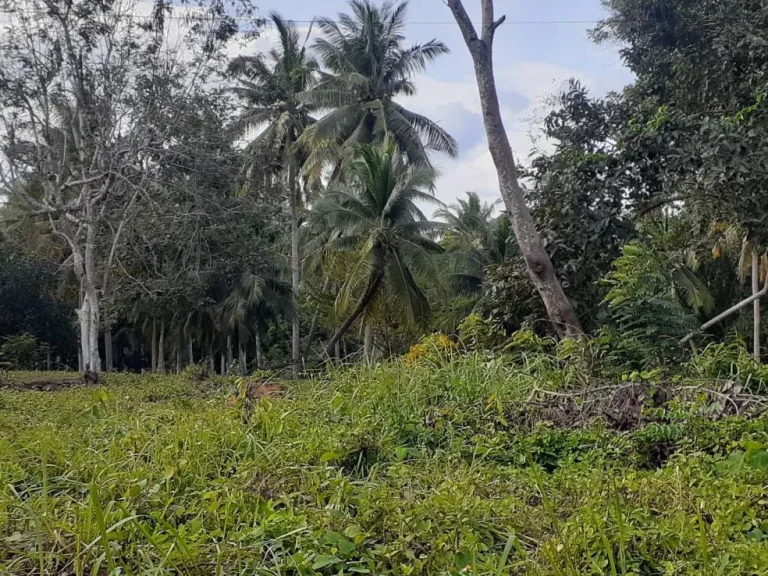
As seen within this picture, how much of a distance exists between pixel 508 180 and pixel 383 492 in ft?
16.9

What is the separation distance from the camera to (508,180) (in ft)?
23.7

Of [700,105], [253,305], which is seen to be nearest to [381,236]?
[253,305]

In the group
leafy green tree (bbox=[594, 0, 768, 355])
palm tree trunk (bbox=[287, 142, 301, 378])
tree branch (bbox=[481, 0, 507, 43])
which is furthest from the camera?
palm tree trunk (bbox=[287, 142, 301, 378])

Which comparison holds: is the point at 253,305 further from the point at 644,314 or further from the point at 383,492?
the point at 383,492

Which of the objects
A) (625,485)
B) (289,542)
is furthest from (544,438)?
(289,542)

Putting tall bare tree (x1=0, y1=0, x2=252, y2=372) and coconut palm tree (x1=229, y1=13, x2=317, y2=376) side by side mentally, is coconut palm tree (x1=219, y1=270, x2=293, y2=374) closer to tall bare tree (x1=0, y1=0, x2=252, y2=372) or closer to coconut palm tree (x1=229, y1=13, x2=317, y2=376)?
coconut palm tree (x1=229, y1=13, x2=317, y2=376)

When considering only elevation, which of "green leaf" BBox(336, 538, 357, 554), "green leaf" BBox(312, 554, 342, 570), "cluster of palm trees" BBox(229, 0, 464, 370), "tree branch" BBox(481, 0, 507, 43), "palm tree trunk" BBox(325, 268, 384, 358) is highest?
"cluster of palm trees" BBox(229, 0, 464, 370)

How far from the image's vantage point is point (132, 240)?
13180 millimetres

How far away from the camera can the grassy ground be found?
2.18 meters

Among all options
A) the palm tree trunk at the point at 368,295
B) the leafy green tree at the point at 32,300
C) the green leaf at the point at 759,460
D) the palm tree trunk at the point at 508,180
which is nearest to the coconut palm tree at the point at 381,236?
the palm tree trunk at the point at 368,295

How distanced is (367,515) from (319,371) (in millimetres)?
3838

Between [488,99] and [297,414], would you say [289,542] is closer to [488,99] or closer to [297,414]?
[297,414]

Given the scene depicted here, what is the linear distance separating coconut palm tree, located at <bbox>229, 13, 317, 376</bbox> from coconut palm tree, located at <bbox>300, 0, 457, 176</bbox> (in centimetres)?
56

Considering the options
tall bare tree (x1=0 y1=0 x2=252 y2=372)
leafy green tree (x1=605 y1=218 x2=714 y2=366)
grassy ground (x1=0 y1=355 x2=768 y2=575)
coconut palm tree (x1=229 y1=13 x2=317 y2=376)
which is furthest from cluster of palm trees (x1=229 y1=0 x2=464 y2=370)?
grassy ground (x1=0 y1=355 x2=768 y2=575)
